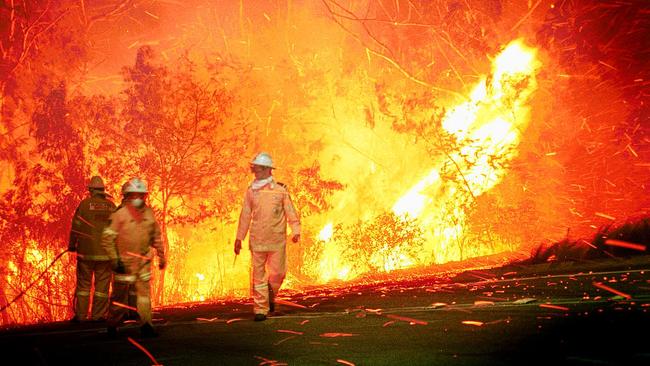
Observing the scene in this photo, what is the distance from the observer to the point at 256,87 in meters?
23.8

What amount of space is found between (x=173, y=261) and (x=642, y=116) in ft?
49.9

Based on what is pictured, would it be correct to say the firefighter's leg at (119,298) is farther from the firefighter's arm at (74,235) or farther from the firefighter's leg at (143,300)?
the firefighter's arm at (74,235)

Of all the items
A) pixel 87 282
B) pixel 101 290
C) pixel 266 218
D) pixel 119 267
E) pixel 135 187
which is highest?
pixel 135 187

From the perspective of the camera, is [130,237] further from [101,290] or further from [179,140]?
[179,140]

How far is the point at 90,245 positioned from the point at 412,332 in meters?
6.49

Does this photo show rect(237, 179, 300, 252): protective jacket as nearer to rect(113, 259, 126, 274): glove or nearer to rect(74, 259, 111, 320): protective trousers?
rect(113, 259, 126, 274): glove

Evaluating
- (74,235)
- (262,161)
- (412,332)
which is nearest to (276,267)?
(262,161)

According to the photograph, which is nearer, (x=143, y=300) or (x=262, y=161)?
(x=143, y=300)

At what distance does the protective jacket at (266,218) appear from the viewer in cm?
980

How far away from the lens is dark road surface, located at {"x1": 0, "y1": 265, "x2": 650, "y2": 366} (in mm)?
5848

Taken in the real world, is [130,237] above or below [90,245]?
below

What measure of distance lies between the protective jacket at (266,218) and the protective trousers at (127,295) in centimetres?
159

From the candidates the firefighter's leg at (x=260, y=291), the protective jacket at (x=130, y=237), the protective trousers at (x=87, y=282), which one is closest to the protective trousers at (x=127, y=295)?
the protective jacket at (x=130, y=237)

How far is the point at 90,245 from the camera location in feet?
38.8
